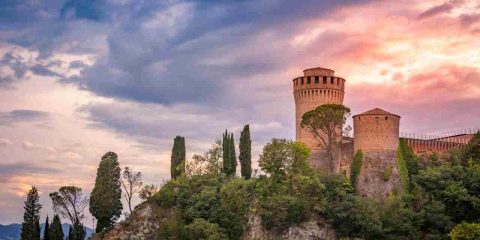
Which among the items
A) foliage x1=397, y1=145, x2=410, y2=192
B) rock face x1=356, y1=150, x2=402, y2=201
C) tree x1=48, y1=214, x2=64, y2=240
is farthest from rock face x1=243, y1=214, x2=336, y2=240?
tree x1=48, y1=214, x2=64, y2=240

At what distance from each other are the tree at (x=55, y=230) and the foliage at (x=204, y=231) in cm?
2405

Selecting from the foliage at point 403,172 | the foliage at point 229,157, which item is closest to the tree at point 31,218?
the foliage at point 229,157

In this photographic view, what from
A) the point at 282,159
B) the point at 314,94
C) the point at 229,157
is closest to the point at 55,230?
the point at 229,157

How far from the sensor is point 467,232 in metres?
49.5

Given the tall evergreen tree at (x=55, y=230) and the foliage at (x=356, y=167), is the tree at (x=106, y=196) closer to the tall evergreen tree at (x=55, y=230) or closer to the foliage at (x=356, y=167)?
the tall evergreen tree at (x=55, y=230)

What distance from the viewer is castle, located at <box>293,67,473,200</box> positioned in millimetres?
59438

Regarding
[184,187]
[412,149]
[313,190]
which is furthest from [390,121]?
[184,187]

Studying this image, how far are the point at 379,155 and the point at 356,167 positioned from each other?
2549 millimetres

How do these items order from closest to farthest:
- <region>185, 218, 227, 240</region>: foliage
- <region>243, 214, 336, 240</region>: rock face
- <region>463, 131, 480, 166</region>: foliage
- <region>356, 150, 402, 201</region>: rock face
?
<region>185, 218, 227, 240</region>: foliage → <region>243, 214, 336, 240</region>: rock face → <region>356, 150, 402, 201</region>: rock face → <region>463, 131, 480, 166</region>: foliage

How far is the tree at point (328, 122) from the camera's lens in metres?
61.2

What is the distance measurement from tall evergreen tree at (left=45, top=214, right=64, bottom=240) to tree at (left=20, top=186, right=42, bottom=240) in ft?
6.81

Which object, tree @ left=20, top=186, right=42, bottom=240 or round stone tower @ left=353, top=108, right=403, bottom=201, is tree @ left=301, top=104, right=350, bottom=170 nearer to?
round stone tower @ left=353, top=108, right=403, bottom=201

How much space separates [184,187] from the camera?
63438mm

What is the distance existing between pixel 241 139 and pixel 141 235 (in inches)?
609
